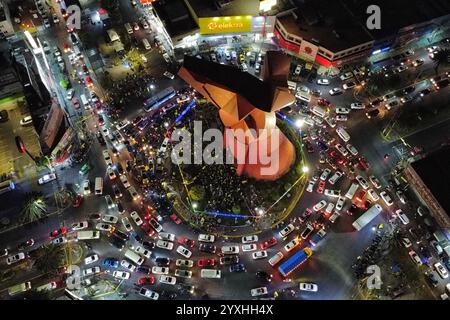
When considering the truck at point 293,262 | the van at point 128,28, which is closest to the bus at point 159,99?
the van at point 128,28

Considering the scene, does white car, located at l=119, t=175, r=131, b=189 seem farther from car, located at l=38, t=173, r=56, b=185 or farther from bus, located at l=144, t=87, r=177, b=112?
bus, located at l=144, t=87, r=177, b=112

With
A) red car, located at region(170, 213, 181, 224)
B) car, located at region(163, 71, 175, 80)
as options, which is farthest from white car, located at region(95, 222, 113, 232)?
car, located at region(163, 71, 175, 80)

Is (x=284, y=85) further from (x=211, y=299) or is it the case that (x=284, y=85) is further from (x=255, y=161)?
(x=211, y=299)

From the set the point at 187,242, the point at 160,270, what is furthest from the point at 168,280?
the point at 187,242

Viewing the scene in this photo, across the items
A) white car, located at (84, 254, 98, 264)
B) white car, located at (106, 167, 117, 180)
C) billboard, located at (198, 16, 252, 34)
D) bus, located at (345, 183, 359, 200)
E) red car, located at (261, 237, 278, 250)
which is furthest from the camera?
billboard, located at (198, 16, 252, 34)

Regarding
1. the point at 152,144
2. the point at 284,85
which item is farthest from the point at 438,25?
the point at 152,144

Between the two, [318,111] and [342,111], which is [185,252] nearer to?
[318,111]

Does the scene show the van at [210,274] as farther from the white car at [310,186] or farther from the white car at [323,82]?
the white car at [323,82]
